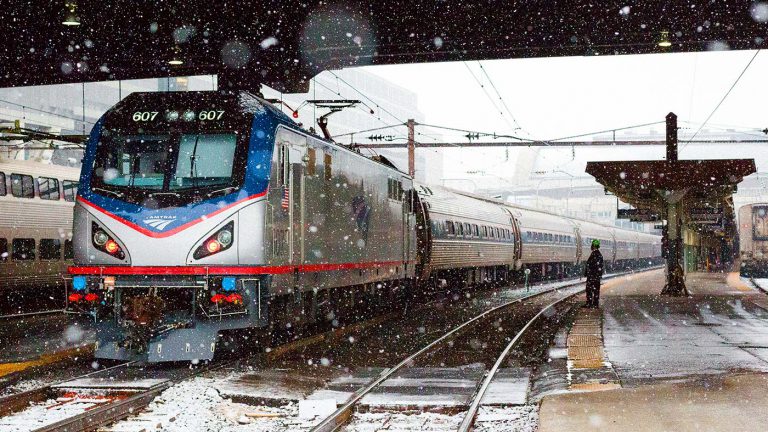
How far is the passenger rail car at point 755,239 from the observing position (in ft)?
148

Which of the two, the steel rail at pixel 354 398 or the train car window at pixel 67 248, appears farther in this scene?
the train car window at pixel 67 248

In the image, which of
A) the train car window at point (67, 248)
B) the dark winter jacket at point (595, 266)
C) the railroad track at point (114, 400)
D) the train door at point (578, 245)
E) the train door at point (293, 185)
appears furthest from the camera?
the train door at point (578, 245)

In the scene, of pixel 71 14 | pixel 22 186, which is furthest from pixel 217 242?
pixel 22 186

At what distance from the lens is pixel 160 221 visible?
1088 centimetres

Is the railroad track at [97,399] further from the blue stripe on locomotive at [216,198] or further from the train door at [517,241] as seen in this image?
the train door at [517,241]

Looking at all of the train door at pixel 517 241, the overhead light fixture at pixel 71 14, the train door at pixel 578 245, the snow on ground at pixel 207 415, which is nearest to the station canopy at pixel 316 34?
the overhead light fixture at pixel 71 14

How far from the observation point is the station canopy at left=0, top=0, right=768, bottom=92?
14352 millimetres

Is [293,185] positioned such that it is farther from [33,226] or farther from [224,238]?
[33,226]

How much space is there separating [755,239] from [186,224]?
39.9 meters

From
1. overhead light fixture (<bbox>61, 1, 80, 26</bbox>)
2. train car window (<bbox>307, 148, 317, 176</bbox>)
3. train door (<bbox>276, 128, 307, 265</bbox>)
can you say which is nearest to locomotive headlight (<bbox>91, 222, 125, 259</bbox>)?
train door (<bbox>276, 128, 307, 265</bbox>)

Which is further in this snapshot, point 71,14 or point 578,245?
point 578,245

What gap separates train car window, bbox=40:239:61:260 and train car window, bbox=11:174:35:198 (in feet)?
3.97

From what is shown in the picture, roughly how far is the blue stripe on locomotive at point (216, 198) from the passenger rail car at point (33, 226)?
444 inches

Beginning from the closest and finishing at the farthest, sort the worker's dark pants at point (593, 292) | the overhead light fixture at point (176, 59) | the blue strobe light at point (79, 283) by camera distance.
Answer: the blue strobe light at point (79, 283) → the overhead light fixture at point (176, 59) → the worker's dark pants at point (593, 292)
